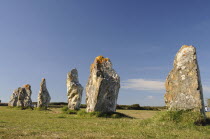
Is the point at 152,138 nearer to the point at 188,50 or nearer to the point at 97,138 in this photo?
the point at 97,138

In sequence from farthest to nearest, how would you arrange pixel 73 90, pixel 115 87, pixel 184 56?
pixel 73 90 → pixel 115 87 → pixel 184 56

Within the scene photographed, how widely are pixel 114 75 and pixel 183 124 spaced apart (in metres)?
10.5

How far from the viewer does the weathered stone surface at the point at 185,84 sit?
1193cm

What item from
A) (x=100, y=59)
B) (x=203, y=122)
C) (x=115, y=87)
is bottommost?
(x=203, y=122)

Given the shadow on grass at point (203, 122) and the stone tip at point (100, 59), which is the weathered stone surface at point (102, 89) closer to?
the stone tip at point (100, 59)

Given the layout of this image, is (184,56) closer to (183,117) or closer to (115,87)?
(183,117)

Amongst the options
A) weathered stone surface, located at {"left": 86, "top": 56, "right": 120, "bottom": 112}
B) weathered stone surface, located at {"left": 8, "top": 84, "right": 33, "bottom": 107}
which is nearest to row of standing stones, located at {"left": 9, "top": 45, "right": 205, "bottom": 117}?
weathered stone surface, located at {"left": 86, "top": 56, "right": 120, "bottom": 112}

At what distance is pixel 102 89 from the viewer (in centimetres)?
1980

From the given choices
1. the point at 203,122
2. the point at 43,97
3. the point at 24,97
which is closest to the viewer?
the point at 203,122

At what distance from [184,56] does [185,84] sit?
1.66m

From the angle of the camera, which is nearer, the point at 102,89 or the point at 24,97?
the point at 102,89

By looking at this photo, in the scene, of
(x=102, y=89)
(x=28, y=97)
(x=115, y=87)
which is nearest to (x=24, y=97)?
(x=28, y=97)

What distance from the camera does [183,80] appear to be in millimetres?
12484

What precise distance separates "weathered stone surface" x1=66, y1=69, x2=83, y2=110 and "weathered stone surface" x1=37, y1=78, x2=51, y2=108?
29.4ft
